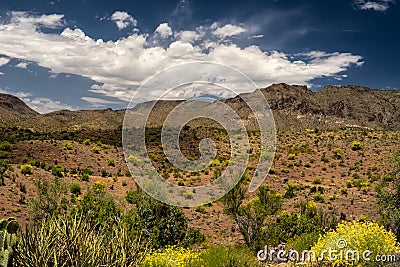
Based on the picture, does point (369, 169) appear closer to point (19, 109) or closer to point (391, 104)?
point (391, 104)

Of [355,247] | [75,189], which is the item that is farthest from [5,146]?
[355,247]

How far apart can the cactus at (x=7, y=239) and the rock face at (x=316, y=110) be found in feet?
262

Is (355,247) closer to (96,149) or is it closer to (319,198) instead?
(319,198)

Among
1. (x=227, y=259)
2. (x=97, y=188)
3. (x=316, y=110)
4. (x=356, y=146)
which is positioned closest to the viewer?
(x=227, y=259)

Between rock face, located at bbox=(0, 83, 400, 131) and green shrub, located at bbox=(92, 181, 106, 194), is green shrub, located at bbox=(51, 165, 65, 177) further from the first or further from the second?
rock face, located at bbox=(0, 83, 400, 131)

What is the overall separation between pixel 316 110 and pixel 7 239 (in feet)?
386

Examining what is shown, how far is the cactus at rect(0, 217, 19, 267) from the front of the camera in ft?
19.9

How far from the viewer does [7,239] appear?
628cm

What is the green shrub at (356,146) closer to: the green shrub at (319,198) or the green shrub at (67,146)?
the green shrub at (319,198)

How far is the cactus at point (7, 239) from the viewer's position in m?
6.08

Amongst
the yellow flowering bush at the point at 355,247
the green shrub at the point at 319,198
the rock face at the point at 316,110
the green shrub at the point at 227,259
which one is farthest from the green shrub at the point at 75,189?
the rock face at the point at 316,110

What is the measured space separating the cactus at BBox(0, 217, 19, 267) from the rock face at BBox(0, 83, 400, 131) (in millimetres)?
79789

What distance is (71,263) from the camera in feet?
21.0

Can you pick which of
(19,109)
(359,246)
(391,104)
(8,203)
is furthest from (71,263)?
(19,109)
